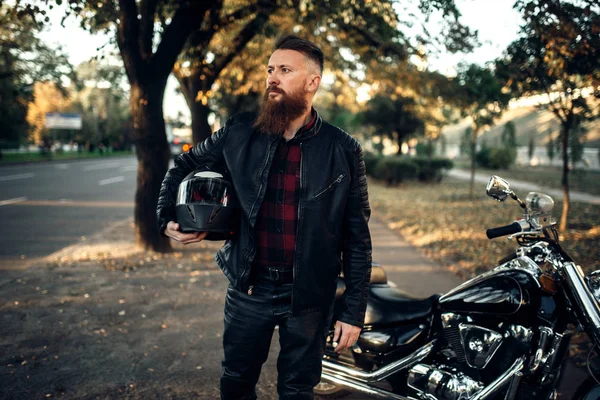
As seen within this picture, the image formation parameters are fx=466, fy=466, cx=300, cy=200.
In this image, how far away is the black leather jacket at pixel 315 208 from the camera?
2.09m

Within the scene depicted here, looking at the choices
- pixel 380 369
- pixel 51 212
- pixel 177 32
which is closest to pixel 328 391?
pixel 380 369

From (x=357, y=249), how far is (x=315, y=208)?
0.29 m

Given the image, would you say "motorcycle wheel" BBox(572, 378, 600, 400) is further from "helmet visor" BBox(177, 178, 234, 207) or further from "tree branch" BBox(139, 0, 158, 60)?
"tree branch" BBox(139, 0, 158, 60)

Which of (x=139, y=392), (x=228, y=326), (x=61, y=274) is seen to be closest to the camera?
(x=228, y=326)

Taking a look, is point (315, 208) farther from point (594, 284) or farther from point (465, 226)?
point (465, 226)

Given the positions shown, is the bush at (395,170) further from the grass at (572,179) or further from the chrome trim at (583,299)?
the chrome trim at (583,299)

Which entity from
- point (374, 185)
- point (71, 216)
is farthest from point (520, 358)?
point (374, 185)

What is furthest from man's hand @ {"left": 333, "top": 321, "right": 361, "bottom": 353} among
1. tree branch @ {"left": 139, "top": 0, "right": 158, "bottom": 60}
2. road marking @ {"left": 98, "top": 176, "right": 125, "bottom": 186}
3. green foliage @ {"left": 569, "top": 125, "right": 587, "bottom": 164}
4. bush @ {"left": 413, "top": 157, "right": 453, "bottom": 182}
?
green foliage @ {"left": 569, "top": 125, "right": 587, "bottom": 164}

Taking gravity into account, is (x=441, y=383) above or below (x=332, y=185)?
below

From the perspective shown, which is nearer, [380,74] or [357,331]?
[357,331]

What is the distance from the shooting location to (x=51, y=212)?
10812 mm

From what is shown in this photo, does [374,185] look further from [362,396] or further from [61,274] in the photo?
[362,396]

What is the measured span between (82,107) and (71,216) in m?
58.3

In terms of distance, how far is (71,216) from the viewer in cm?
1055
